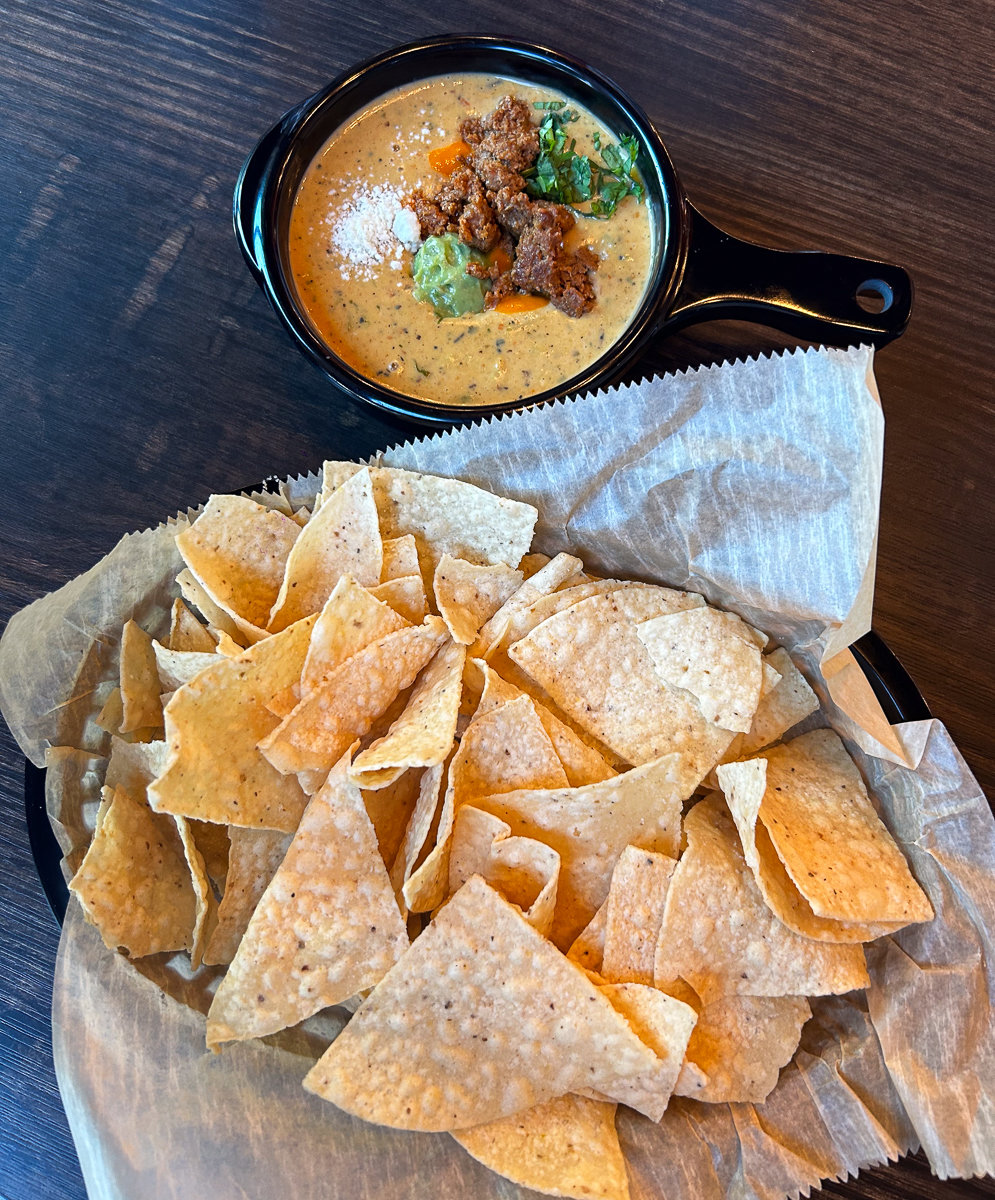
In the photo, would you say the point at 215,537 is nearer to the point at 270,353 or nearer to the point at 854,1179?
the point at 270,353

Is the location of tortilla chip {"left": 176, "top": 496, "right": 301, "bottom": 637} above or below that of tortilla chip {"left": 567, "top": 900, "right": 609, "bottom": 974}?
above

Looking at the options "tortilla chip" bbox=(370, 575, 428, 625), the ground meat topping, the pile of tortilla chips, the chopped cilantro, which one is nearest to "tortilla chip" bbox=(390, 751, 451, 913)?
the pile of tortilla chips

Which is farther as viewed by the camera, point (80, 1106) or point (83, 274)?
point (83, 274)

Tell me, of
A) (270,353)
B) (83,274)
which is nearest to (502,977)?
(270,353)

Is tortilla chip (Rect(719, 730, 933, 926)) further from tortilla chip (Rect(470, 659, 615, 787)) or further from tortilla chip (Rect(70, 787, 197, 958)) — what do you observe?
tortilla chip (Rect(70, 787, 197, 958))

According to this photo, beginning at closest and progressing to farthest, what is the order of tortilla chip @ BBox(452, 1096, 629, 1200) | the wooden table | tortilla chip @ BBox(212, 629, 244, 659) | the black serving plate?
1. tortilla chip @ BBox(452, 1096, 629, 1200)
2. tortilla chip @ BBox(212, 629, 244, 659)
3. the black serving plate
4. the wooden table

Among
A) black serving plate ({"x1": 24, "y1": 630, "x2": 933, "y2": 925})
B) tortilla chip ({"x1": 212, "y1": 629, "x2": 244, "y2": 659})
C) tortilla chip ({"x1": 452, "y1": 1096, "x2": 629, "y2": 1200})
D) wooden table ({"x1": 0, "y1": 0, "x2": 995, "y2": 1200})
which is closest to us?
tortilla chip ({"x1": 452, "y1": 1096, "x2": 629, "y2": 1200})
